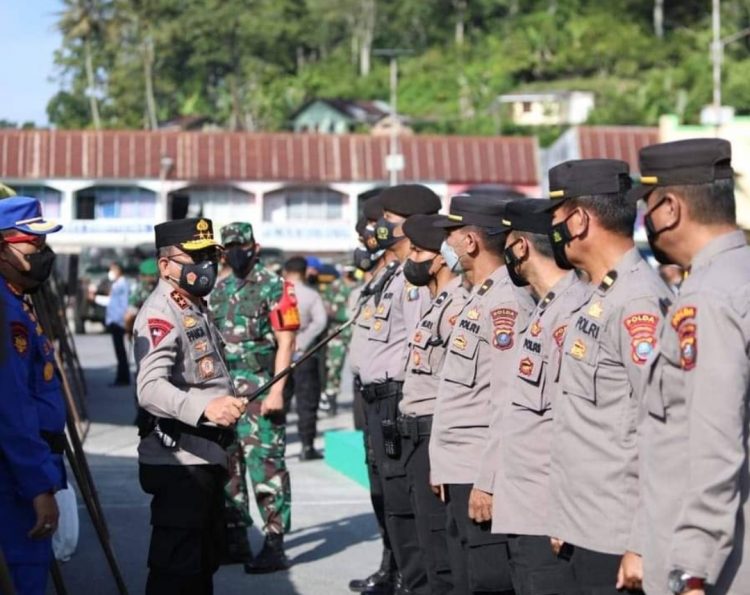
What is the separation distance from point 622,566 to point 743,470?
1.82ft

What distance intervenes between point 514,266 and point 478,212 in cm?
77

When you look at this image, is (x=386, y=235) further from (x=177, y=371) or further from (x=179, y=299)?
(x=177, y=371)

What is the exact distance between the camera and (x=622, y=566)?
429 centimetres

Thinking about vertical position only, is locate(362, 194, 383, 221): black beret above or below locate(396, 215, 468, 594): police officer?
above

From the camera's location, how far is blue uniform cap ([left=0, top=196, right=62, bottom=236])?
229 inches

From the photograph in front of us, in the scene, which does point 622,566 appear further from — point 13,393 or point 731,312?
point 13,393

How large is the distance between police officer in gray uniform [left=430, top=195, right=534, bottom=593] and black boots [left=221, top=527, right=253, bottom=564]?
320 cm

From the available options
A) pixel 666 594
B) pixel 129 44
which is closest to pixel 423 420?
pixel 666 594

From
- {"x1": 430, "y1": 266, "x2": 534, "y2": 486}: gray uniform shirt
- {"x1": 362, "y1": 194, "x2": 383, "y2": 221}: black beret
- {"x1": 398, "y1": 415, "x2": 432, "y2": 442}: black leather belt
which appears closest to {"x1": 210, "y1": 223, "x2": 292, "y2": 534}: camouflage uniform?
{"x1": 362, "y1": 194, "x2": 383, "y2": 221}: black beret

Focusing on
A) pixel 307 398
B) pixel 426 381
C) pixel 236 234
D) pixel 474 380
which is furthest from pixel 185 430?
pixel 307 398

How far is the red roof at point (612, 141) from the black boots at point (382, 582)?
53788 mm

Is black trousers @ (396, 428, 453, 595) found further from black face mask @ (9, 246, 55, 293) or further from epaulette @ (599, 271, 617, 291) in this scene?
epaulette @ (599, 271, 617, 291)

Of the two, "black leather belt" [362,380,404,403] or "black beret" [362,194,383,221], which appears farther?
"black beret" [362,194,383,221]

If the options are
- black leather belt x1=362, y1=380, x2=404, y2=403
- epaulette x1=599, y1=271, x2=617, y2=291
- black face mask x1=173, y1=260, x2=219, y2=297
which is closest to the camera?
epaulette x1=599, y1=271, x2=617, y2=291
